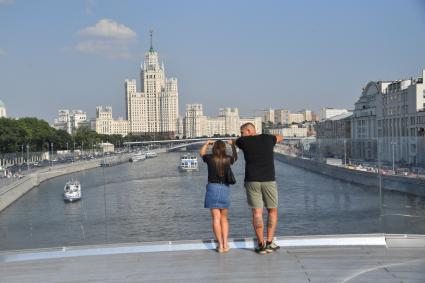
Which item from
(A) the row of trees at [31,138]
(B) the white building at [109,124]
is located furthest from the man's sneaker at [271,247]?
(B) the white building at [109,124]

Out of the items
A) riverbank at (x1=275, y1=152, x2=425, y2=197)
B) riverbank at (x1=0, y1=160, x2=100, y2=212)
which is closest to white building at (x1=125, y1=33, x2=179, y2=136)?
riverbank at (x1=0, y1=160, x2=100, y2=212)

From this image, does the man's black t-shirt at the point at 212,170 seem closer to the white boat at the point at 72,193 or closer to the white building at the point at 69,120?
the white boat at the point at 72,193

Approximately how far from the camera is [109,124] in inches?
3880

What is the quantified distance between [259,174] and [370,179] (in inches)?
60.1

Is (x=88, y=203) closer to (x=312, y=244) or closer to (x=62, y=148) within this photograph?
(x=312, y=244)

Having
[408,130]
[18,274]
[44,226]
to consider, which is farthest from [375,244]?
[408,130]

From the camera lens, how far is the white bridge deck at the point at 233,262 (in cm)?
239

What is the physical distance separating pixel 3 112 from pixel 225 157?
252ft

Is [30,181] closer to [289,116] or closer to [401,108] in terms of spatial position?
[401,108]

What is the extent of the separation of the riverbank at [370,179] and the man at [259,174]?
1222 mm

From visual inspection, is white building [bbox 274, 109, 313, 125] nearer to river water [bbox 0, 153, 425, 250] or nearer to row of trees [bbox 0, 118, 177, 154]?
row of trees [bbox 0, 118, 177, 154]

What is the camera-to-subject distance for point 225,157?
2.97 m

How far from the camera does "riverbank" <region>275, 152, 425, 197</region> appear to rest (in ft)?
13.3

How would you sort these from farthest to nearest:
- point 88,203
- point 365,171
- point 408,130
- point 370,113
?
point 370,113 < point 408,130 < point 88,203 < point 365,171
